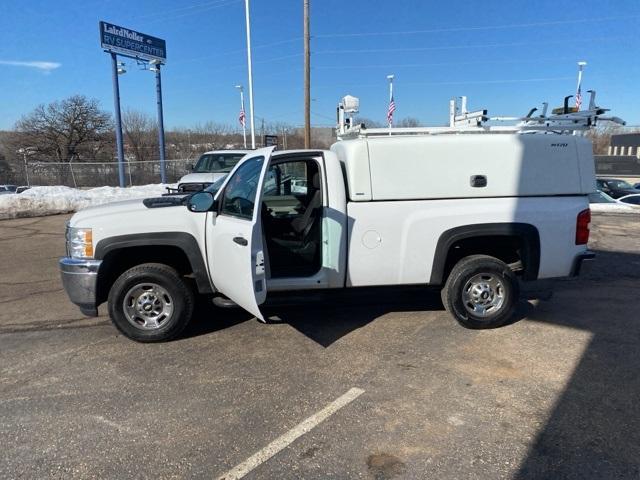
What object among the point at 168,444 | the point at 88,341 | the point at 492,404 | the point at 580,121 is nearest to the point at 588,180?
the point at 580,121

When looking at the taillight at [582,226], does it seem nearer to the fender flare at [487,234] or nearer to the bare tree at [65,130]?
the fender flare at [487,234]

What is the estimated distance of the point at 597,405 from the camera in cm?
335

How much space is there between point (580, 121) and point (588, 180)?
0.70m

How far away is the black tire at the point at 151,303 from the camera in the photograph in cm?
438

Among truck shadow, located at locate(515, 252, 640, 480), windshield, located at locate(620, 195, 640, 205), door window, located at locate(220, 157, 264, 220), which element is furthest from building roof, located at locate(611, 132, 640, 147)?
door window, located at locate(220, 157, 264, 220)

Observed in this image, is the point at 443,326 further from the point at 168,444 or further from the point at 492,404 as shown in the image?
the point at 168,444

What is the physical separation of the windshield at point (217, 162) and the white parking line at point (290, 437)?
9801 mm

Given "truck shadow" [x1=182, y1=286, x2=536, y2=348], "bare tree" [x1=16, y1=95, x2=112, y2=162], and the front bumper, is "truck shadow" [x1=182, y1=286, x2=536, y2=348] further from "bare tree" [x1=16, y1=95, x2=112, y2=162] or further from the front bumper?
"bare tree" [x1=16, y1=95, x2=112, y2=162]

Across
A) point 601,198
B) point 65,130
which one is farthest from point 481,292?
point 65,130

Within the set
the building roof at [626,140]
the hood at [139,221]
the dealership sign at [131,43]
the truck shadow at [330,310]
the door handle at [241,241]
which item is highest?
the dealership sign at [131,43]

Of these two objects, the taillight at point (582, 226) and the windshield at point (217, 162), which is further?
the windshield at point (217, 162)

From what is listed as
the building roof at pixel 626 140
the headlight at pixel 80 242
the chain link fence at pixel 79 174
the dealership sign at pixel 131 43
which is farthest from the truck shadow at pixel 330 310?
the building roof at pixel 626 140

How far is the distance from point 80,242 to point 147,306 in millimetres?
865

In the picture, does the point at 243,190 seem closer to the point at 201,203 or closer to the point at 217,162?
the point at 201,203
